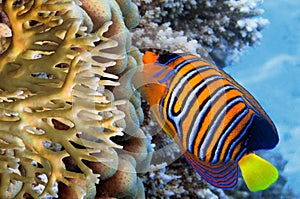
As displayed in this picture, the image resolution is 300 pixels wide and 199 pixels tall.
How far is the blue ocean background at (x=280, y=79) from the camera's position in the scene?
6680 mm

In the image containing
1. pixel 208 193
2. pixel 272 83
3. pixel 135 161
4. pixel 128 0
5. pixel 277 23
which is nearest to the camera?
pixel 135 161

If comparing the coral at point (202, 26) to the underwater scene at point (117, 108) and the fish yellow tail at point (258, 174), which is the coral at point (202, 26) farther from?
the fish yellow tail at point (258, 174)

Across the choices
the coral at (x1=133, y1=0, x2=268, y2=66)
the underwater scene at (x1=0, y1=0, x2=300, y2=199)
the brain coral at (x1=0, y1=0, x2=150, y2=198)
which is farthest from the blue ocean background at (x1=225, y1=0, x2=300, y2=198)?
the brain coral at (x1=0, y1=0, x2=150, y2=198)

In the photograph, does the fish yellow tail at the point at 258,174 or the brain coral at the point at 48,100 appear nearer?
the brain coral at the point at 48,100

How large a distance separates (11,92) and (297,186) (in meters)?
5.38

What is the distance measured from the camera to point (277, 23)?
7.50 metres

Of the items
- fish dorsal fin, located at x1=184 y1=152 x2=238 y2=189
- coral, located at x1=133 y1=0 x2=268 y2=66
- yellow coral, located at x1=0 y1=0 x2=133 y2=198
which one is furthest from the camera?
coral, located at x1=133 y1=0 x2=268 y2=66

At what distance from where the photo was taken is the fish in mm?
1747

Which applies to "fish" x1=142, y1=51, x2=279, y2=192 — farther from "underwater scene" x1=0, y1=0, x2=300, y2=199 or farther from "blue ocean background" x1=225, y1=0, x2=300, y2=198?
"blue ocean background" x1=225, y1=0, x2=300, y2=198

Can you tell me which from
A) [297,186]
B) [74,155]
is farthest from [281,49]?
[74,155]

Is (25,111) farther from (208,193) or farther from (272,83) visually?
(272,83)

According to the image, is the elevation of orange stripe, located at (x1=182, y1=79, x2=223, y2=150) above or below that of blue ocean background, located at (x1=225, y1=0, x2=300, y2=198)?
above

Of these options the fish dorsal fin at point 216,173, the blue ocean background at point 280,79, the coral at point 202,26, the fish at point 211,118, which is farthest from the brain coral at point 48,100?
the blue ocean background at point 280,79

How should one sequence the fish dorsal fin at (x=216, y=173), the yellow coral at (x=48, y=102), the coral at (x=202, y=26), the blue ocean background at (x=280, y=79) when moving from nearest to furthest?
the yellow coral at (x=48, y=102), the fish dorsal fin at (x=216, y=173), the coral at (x=202, y=26), the blue ocean background at (x=280, y=79)
